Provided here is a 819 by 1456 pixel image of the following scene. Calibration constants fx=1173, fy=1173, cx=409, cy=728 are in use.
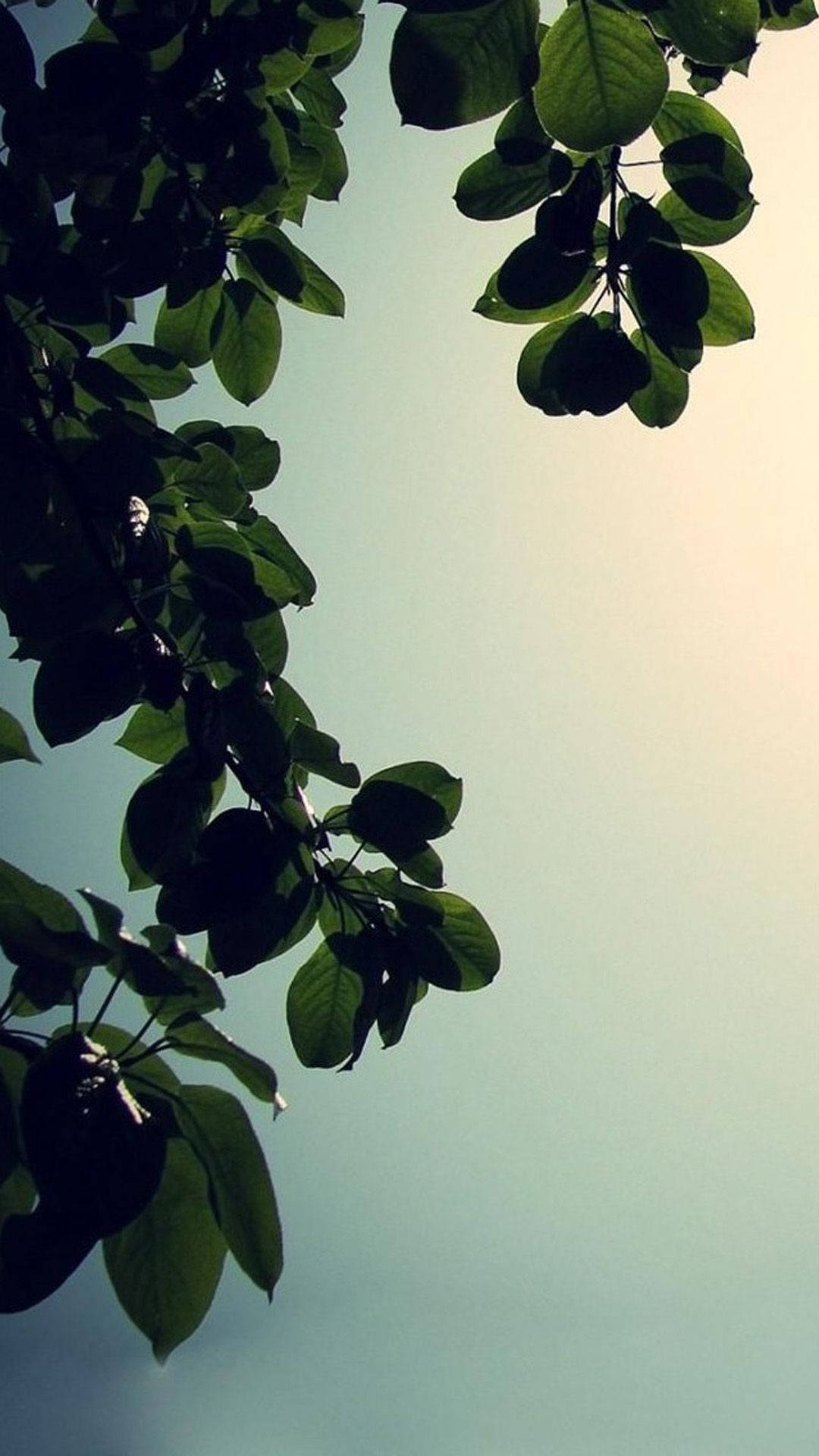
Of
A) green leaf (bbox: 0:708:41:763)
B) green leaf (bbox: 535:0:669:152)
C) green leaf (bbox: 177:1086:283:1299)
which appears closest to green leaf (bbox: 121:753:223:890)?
green leaf (bbox: 0:708:41:763)

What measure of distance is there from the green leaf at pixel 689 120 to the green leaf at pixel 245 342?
1.65ft

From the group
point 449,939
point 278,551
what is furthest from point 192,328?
point 449,939

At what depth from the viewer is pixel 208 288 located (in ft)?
4.36

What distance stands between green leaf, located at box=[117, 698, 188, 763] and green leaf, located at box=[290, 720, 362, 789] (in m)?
0.12

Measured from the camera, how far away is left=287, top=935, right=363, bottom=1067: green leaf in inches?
43.3

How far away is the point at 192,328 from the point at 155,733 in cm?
52

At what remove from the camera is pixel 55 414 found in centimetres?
118

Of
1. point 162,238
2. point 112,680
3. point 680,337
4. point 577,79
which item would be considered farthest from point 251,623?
point 577,79

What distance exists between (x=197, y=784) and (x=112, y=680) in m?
0.12

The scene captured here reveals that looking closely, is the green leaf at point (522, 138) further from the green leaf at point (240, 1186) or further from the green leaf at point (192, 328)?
the green leaf at point (240, 1186)

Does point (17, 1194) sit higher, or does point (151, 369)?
point (151, 369)

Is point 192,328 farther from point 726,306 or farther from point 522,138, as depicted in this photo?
point 726,306

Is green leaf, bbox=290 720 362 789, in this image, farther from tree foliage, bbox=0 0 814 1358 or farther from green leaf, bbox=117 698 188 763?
green leaf, bbox=117 698 188 763

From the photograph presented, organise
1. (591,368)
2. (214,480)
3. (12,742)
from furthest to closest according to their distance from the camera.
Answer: (214,480) < (591,368) < (12,742)
